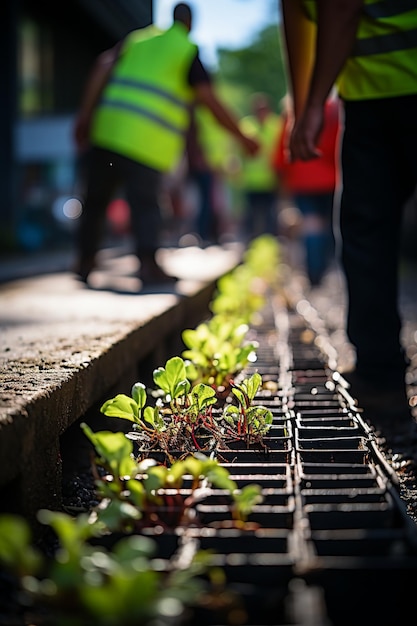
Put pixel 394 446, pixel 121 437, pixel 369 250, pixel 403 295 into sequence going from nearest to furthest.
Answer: pixel 121 437 < pixel 394 446 < pixel 369 250 < pixel 403 295

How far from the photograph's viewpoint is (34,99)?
63.9 feet

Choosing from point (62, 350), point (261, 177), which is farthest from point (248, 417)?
point (261, 177)

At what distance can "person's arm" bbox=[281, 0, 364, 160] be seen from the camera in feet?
9.25

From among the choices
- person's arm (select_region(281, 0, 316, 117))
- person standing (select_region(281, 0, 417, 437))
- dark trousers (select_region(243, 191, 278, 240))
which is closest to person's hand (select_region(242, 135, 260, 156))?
person's arm (select_region(281, 0, 316, 117))

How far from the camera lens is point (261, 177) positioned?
13.5 metres

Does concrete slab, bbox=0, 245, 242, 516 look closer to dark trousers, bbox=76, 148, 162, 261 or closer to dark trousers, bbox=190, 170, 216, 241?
dark trousers, bbox=76, 148, 162, 261

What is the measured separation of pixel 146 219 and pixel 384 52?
8.65 feet

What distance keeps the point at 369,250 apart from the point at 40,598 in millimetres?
2230

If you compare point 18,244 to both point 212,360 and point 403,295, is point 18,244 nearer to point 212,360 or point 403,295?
point 403,295

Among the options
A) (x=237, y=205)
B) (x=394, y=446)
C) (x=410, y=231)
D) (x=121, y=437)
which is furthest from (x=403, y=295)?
(x=237, y=205)

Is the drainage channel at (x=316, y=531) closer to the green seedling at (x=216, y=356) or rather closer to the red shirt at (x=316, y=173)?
the green seedling at (x=216, y=356)

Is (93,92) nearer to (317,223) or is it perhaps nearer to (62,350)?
(317,223)

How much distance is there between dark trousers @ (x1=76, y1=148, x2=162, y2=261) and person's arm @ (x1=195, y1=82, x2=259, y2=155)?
0.51 m

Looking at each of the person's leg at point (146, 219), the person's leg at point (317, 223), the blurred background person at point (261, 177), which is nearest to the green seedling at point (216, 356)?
the person's leg at point (146, 219)
